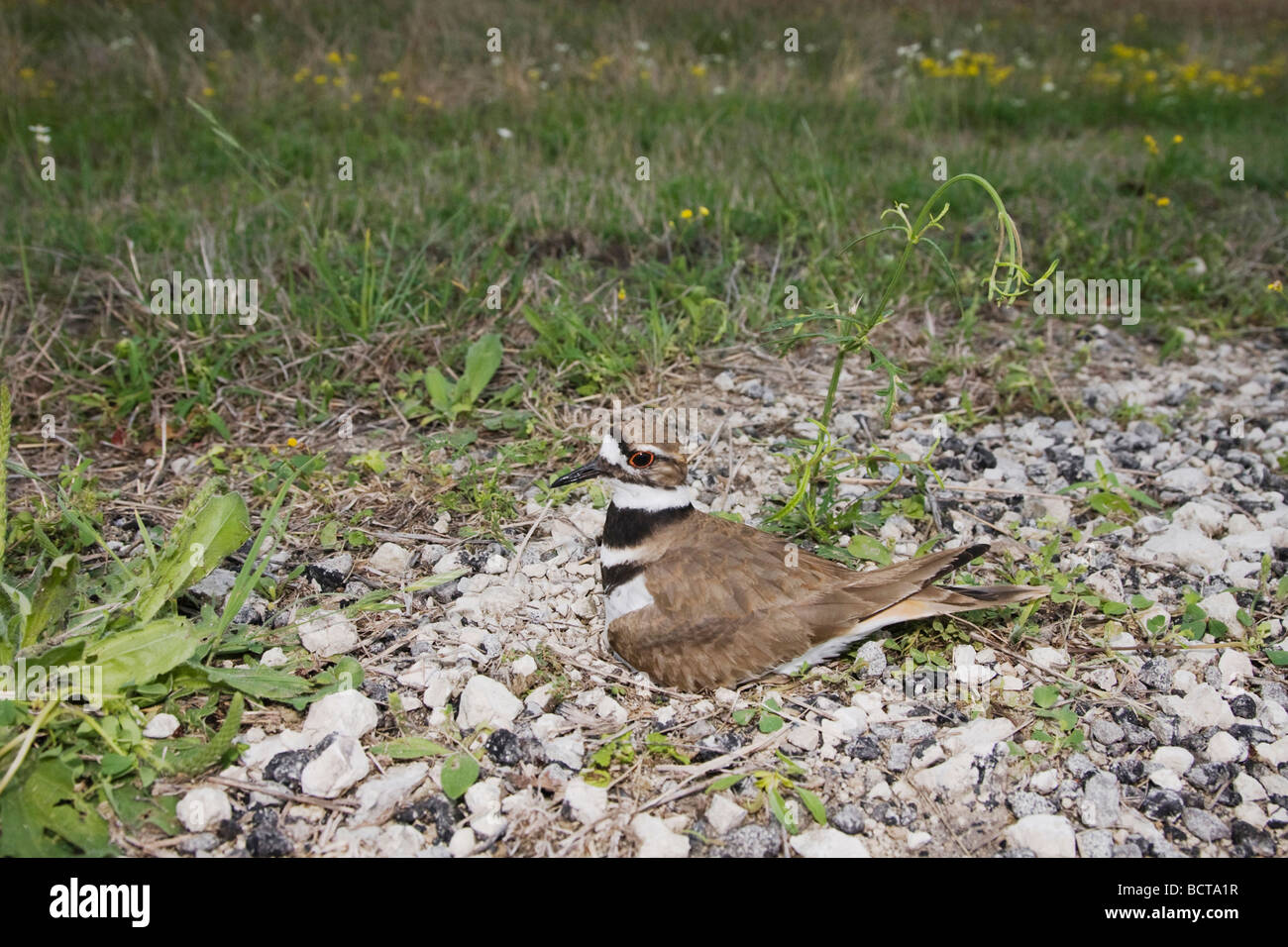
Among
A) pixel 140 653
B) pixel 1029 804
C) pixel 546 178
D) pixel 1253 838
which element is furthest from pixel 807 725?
pixel 546 178

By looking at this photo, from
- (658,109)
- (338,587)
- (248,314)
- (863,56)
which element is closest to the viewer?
(338,587)

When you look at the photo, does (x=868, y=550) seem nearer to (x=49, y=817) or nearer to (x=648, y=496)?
(x=648, y=496)

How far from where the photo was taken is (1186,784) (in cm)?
314

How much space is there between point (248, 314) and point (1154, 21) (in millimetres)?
13034

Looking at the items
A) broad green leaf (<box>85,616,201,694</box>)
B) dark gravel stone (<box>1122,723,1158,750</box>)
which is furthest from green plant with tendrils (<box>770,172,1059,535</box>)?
broad green leaf (<box>85,616,201,694</box>)

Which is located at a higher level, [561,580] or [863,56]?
[863,56]

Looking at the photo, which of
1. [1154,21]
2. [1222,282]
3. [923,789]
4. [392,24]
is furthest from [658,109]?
[1154,21]

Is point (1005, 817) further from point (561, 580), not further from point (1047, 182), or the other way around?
point (1047, 182)

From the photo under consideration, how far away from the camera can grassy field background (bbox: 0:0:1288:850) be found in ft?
16.3

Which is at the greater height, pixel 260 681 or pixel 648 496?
pixel 648 496

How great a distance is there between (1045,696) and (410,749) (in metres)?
2.04

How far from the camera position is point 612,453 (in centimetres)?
374

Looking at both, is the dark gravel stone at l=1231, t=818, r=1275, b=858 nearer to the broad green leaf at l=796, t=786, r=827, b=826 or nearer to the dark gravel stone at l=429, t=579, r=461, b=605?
the broad green leaf at l=796, t=786, r=827, b=826
